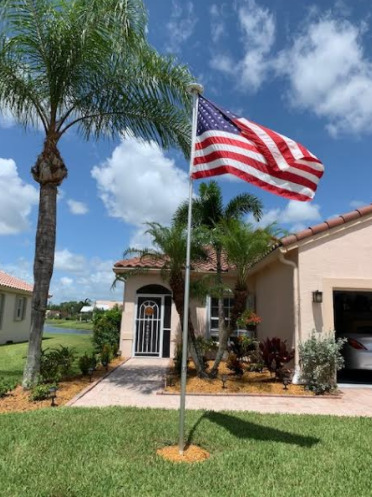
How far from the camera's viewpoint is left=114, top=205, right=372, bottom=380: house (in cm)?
985

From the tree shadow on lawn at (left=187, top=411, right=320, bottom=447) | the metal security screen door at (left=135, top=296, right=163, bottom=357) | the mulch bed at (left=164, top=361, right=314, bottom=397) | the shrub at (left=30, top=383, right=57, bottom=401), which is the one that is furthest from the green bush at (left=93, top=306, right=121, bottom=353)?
the tree shadow on lawn at (left=187, top=411, right=320, bottom=447)

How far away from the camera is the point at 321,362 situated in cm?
916

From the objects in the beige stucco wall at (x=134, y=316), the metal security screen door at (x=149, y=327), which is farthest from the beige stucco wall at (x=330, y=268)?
the metal security screen door at (x=149, y=327)

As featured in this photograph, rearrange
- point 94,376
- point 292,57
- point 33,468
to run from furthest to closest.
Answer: point 94,376
point 292,57
point 33,468

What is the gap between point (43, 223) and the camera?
29.2 feet

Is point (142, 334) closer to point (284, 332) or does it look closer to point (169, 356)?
point (169, 356)

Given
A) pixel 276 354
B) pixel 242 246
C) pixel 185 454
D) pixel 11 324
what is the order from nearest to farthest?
pixel 185 454, pixel 242 246, pixel 276 354, pixel 11 324

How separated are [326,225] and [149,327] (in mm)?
8781

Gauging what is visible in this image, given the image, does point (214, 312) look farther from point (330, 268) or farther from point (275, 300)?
point (330, 268)

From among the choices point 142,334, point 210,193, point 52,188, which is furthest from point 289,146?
point 142,334

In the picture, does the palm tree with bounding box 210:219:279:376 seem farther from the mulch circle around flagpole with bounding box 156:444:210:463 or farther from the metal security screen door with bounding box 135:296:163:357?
the metal security screen door with bounding box 135:296:163:357

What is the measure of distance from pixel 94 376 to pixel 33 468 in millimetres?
6516

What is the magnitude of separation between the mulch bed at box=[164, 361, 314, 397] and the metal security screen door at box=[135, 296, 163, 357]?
5235 mm

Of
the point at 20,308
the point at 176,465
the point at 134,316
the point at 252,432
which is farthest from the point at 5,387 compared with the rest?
the point at 20,308
